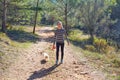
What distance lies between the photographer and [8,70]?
13.3 metres

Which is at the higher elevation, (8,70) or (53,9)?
(53,9)

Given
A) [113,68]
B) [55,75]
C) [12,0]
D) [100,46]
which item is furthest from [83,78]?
[12,0]

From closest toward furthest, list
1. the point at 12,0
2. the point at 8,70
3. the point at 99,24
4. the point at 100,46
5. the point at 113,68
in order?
1. the point at 8,70
2. the point at 113,68
3. the point at 100,46
4. the point at 12,0
5. the point at 99,24

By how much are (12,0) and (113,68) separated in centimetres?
1810

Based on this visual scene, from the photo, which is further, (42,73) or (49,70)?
(49,70)

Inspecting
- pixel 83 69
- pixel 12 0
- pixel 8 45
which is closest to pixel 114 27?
pixel 12 0

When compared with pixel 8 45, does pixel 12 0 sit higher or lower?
higher

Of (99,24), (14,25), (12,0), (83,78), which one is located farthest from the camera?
(14,25)

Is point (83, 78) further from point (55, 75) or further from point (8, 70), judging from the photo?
point (8, 70)

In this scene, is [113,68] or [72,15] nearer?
[113,68]

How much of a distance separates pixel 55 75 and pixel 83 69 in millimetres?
1913

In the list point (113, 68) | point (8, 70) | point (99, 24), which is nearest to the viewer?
point (8, 70)

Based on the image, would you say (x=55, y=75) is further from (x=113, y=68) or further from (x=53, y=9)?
(x=53, y=9)

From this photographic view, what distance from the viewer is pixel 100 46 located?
2603 cm
